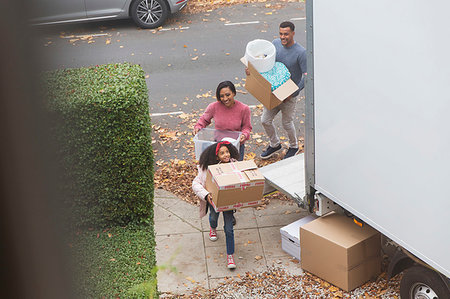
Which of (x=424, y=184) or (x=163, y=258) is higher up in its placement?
(x=424, y=184)

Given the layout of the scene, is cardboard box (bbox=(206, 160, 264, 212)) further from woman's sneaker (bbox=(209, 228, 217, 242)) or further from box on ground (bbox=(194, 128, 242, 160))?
box on ground (bbox=(194, 128, 242, 160))

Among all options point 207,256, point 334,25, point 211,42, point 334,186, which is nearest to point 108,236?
point 207,256

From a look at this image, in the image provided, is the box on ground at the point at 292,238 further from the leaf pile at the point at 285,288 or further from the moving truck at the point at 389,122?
the moving truck at the point at 389,122

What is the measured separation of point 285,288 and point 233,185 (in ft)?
4.06

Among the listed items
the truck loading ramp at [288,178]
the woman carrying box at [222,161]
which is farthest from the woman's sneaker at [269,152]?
the woman carrying box at [222,161]

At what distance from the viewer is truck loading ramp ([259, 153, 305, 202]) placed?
624cm

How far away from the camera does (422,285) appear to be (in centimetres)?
484

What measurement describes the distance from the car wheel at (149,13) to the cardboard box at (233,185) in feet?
31.5

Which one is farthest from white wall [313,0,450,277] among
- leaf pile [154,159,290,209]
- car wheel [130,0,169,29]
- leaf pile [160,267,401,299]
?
car wheel [130,0,169,29]

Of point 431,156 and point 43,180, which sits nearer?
point 43,180

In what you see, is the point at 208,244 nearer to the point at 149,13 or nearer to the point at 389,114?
the point at 389,114

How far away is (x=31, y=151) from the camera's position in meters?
0.31

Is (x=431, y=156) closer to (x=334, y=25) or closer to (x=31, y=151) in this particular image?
(x=334, y=25)

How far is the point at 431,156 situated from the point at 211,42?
33.7 feet
